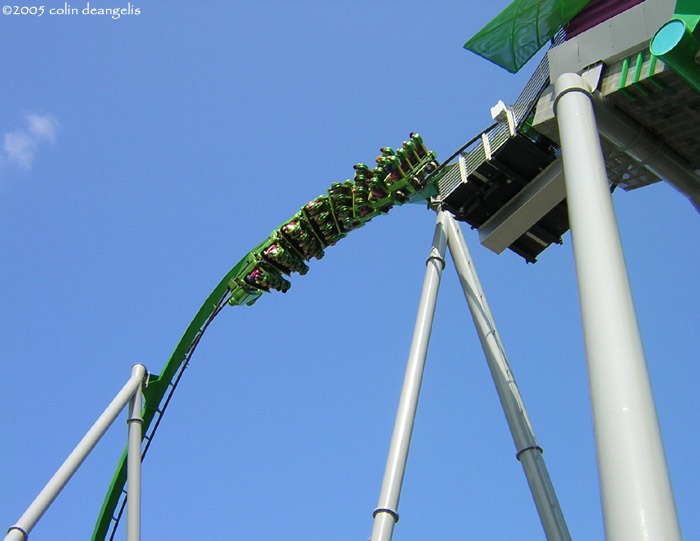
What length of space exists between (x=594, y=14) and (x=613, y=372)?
4.85 m

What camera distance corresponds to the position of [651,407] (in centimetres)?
477

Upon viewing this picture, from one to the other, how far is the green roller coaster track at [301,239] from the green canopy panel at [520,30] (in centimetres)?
213

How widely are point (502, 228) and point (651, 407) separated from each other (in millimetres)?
5779

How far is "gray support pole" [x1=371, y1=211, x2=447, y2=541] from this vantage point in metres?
8.41

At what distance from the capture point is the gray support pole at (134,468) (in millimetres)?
11109

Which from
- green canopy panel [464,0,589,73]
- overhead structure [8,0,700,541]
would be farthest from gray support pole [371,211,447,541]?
green canopy panel [464,0,589,73]

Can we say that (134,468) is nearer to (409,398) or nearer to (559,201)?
(409,398)

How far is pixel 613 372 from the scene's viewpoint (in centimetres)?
496

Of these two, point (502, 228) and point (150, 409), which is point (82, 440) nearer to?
point (150, 409)

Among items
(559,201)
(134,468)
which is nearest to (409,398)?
(559,201)

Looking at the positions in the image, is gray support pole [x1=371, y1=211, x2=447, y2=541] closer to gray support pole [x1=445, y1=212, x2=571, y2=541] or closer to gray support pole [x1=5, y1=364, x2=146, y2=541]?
gray support pole [x1=445, y1=212, x2=571, y2=541]

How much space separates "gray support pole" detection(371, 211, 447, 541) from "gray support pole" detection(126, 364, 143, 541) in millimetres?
4063

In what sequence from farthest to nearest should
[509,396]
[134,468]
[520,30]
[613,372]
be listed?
[134,468] → [509,396] → [520,30] → [613,372]

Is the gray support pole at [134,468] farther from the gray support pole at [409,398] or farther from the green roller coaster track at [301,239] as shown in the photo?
the gray support pole at [409,398]
